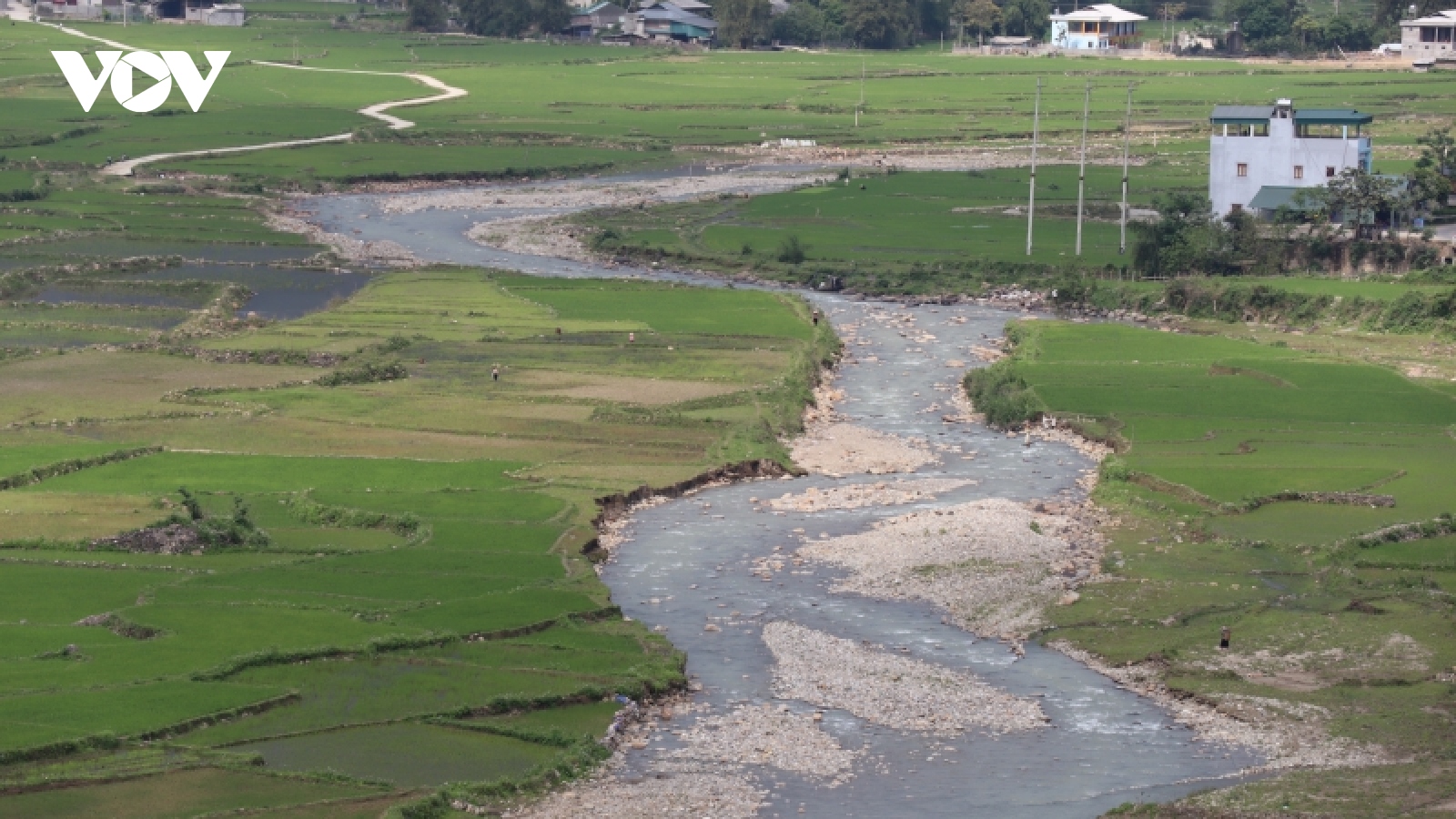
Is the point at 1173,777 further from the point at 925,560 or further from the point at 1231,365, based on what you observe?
the point at 1231,365

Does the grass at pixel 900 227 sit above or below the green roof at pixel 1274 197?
below

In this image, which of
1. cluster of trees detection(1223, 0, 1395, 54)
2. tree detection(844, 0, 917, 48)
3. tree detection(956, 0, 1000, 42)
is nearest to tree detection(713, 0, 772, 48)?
tree detection(844, 0, 917, 48)

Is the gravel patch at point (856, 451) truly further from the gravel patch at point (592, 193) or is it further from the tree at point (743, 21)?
the tree at point (743, 21)

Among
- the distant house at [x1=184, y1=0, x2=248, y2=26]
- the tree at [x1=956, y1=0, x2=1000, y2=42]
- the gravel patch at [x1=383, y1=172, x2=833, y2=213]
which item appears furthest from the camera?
the tree at [x1=956, y1=0, x2=1000, y2=42]

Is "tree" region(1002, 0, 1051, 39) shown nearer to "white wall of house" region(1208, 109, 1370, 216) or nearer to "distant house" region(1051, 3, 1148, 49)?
"distant house" region(1051, 3, 1148, 49)

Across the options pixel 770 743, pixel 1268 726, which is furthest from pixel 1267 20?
pixel 770 743

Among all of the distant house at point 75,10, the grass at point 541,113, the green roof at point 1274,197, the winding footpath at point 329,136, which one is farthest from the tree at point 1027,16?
the green roof at point 1274,197
